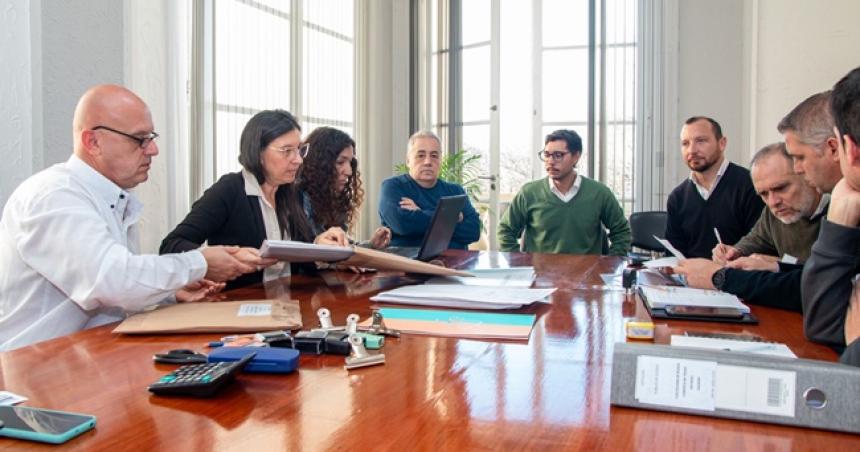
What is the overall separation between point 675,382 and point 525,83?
4817mm

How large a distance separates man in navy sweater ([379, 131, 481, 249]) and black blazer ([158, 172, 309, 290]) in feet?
3.84

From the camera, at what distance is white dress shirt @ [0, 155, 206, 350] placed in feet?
4.91

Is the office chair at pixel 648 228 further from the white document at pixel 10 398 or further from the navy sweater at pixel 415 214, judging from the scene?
the white document at pixel 10 398

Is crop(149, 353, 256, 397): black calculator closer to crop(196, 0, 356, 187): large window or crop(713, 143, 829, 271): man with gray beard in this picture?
crop(713, 143, 829, 271): man with gray beard

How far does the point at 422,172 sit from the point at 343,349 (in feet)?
9.06

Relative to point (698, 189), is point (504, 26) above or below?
above

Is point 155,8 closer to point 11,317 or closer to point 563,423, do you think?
point 11,317

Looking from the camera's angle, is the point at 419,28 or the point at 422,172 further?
the point at 419,28

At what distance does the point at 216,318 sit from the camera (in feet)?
4.78

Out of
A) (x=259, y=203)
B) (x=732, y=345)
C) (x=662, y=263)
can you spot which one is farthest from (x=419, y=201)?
(x=732, y=345)

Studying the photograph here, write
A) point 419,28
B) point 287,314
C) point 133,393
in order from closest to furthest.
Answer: point 133,393 < point 287,314 < point 419,28

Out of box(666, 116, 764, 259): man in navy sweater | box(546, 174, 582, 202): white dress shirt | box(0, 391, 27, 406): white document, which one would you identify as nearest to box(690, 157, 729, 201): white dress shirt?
box(666, 116, 764, 259): man in navy sweater

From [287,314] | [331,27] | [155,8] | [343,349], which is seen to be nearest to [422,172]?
[155,8]

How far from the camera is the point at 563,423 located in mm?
892
